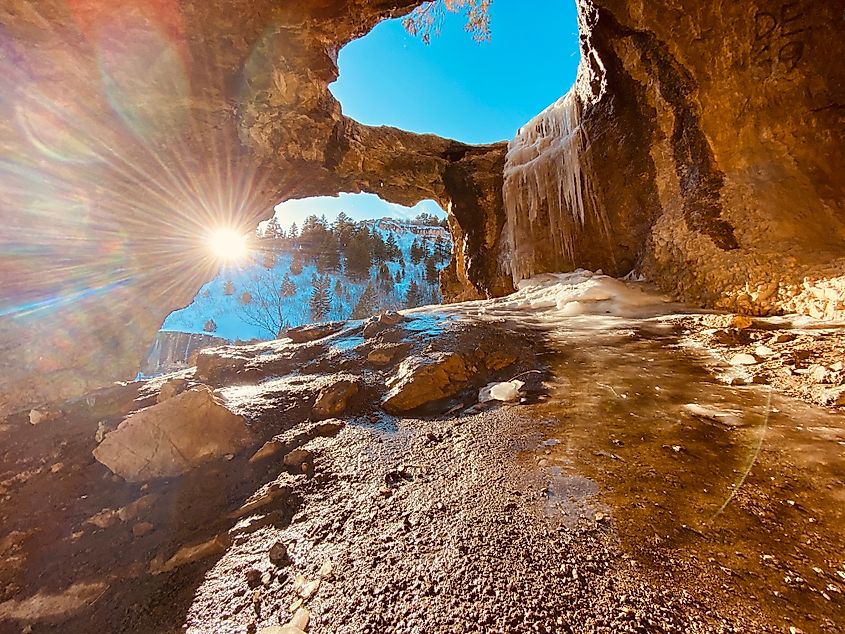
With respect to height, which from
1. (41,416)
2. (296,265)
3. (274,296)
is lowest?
(41,416)

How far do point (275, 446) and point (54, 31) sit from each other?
20.1 feet

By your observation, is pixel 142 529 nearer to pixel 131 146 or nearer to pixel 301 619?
pixel 301 619

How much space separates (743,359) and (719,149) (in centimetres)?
470

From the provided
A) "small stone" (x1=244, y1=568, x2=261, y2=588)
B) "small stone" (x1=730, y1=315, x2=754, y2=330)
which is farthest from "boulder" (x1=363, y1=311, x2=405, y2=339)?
"small stone" (x1=730, y1=315, x2=754, y2=330)

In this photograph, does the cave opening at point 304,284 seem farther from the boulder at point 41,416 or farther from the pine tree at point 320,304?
the boulder at point 41,416

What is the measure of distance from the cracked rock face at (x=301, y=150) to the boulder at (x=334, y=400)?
5108 millimetres

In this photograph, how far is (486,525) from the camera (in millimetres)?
1489

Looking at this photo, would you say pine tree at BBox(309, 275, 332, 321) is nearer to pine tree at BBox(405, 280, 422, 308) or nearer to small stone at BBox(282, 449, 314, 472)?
pine tree at BBox(405, 280, 422, 308)

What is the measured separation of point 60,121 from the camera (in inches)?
214

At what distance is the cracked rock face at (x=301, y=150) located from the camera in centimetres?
489

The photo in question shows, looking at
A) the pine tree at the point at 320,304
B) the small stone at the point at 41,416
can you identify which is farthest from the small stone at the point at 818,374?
the pine tree at the point at 320,304

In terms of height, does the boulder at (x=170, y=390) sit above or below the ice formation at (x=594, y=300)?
above

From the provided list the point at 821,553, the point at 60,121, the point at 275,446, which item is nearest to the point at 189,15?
the point at 60,121

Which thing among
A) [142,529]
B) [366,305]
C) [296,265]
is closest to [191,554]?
[142,529]
